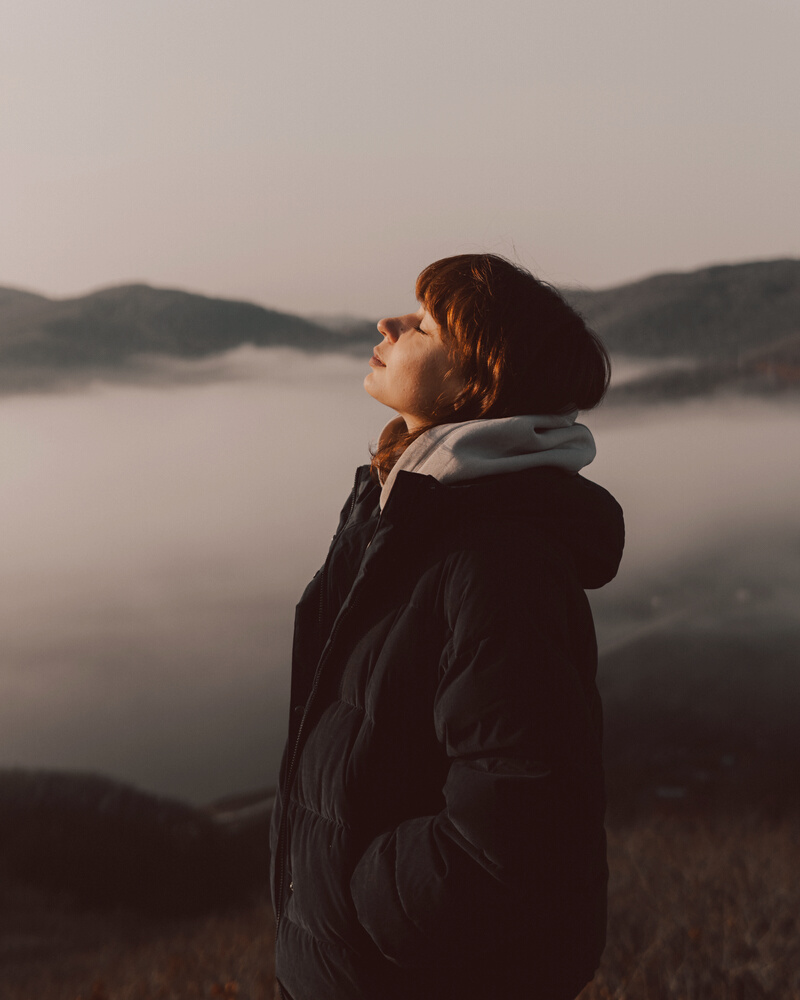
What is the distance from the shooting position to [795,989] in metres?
2.51

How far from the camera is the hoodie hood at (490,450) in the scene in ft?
3.74

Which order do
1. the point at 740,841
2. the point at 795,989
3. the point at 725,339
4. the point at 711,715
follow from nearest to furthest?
the point at 795,989, the point at 740,841, the point at 711,715, the point at 725,339

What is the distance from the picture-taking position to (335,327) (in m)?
4.47

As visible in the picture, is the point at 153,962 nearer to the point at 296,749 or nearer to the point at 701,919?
the point at 701,919

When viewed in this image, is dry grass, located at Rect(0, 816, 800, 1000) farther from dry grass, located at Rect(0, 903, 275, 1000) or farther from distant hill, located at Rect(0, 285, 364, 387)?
distant hill, located at Rect(0, 285, 364, 387)

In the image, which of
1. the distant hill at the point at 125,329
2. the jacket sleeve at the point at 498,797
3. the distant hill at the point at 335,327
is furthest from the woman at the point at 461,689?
the distant hill at the point at 125,329

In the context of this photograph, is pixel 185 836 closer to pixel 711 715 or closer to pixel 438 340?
pixel 711 715

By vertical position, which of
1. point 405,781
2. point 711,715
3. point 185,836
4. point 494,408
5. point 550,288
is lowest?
point 185,836

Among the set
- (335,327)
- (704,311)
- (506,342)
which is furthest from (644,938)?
(704,311)

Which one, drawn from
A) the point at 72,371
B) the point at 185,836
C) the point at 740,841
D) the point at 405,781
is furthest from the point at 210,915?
the point at 405,781

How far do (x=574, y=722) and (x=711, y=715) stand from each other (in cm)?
364

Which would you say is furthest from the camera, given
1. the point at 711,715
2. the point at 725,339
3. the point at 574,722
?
the point at 725,339

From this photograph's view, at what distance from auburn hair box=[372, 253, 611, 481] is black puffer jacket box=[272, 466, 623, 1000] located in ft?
0.39

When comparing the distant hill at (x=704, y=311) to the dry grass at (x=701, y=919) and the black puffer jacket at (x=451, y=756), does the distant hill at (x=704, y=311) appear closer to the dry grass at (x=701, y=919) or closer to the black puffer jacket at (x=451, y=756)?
the dry grass at (x=701, y=919)
